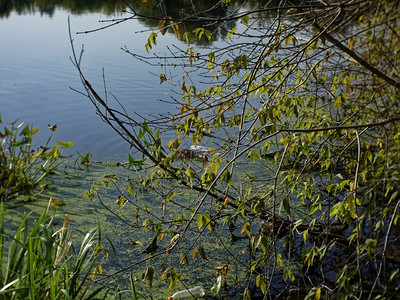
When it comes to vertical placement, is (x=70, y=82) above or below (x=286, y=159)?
below

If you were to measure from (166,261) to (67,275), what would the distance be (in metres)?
0.96

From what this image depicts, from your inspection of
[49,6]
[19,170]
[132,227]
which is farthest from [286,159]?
[49,6]

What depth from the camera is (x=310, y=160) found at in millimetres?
2254

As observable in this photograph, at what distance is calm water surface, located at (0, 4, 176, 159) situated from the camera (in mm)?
4906

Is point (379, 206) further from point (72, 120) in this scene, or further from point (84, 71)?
point (84, 71)

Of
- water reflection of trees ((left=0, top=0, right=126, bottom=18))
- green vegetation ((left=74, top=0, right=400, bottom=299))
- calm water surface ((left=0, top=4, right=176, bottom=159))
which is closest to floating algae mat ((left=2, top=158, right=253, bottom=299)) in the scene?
green vegetation ((left=74, top=0, right=400, bottom=299))

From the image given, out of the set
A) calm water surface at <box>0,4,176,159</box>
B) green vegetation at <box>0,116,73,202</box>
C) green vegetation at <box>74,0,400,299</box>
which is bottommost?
calm water surface at <box>0,4,176,159</box>

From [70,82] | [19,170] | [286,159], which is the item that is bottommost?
[70,82]

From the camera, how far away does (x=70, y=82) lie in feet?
20.5

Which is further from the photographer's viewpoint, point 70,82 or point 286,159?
point 70,82

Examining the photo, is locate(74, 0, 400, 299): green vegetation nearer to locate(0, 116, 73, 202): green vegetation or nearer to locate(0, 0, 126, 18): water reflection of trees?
locate(0, 116, 73, 202): green vegetation

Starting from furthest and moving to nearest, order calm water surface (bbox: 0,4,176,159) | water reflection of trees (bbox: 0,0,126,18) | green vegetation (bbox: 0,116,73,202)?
water reflection of trees (bbox: 0,0,126,18) < calm water surface (bbox: 0,4,176,159) < green vegetation (bbox: 0,116,73,202)

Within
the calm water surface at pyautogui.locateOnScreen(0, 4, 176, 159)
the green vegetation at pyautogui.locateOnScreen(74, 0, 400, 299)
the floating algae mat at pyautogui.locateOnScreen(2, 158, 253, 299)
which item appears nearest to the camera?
the green vegetation at pyautogui.locateOnScreen(74, 0, 400, 299)

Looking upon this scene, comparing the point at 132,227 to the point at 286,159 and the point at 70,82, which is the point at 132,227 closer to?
the point at 286,159
